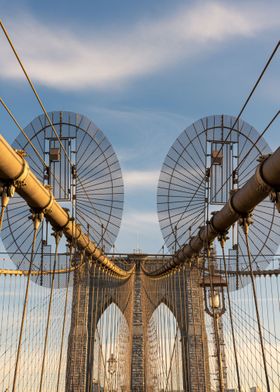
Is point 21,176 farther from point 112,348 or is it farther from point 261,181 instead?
point 112,348

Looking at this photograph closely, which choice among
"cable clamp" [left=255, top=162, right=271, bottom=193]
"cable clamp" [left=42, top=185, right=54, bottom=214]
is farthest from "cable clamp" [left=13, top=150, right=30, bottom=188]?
"cable clamp" [left=255, top=162, right=271, bottom=193]

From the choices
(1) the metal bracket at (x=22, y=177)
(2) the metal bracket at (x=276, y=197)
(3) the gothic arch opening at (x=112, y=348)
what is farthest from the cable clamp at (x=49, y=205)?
(3) the gothic arch opening at (x=112, y=348)

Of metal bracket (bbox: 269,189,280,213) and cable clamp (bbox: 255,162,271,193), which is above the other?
cable clamp (bbox: 255,162,271,193)

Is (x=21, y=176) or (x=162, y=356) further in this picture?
(x=162, y=356)

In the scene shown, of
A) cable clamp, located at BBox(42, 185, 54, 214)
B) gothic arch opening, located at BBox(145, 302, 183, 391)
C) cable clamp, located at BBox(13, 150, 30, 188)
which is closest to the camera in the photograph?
cable clamp, located at BBox(13, 150, 30, 188)

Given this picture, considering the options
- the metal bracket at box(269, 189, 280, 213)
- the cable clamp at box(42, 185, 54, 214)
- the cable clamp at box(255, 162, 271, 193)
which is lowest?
the metal bracket at box(269, 189, 280, 213)

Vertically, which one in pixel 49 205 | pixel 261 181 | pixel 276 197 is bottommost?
pixel 276 197

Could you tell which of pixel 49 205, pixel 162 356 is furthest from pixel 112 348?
pixel 49 205

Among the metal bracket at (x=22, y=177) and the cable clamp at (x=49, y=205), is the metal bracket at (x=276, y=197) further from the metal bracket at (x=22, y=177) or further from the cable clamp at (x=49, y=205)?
the cable clamp at (x=49, y=205)

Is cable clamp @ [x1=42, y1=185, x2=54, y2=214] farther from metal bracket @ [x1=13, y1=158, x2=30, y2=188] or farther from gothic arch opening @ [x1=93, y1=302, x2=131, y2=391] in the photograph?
gothic arch opening @ [x1=93, y1=302, x2=131, y2=391]

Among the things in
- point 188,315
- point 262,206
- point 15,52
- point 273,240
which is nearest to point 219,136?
point 262,206

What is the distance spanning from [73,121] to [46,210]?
8198mm

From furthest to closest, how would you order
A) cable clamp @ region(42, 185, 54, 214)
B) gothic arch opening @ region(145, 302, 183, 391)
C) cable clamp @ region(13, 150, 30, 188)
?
gothic arch opening @ region(145, 302, 183, 391) → cable clamp @ region(42, 185, 54, 214) → cable clamp @ region(13, 150, 30, 188)

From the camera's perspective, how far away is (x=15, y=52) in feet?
22.2
